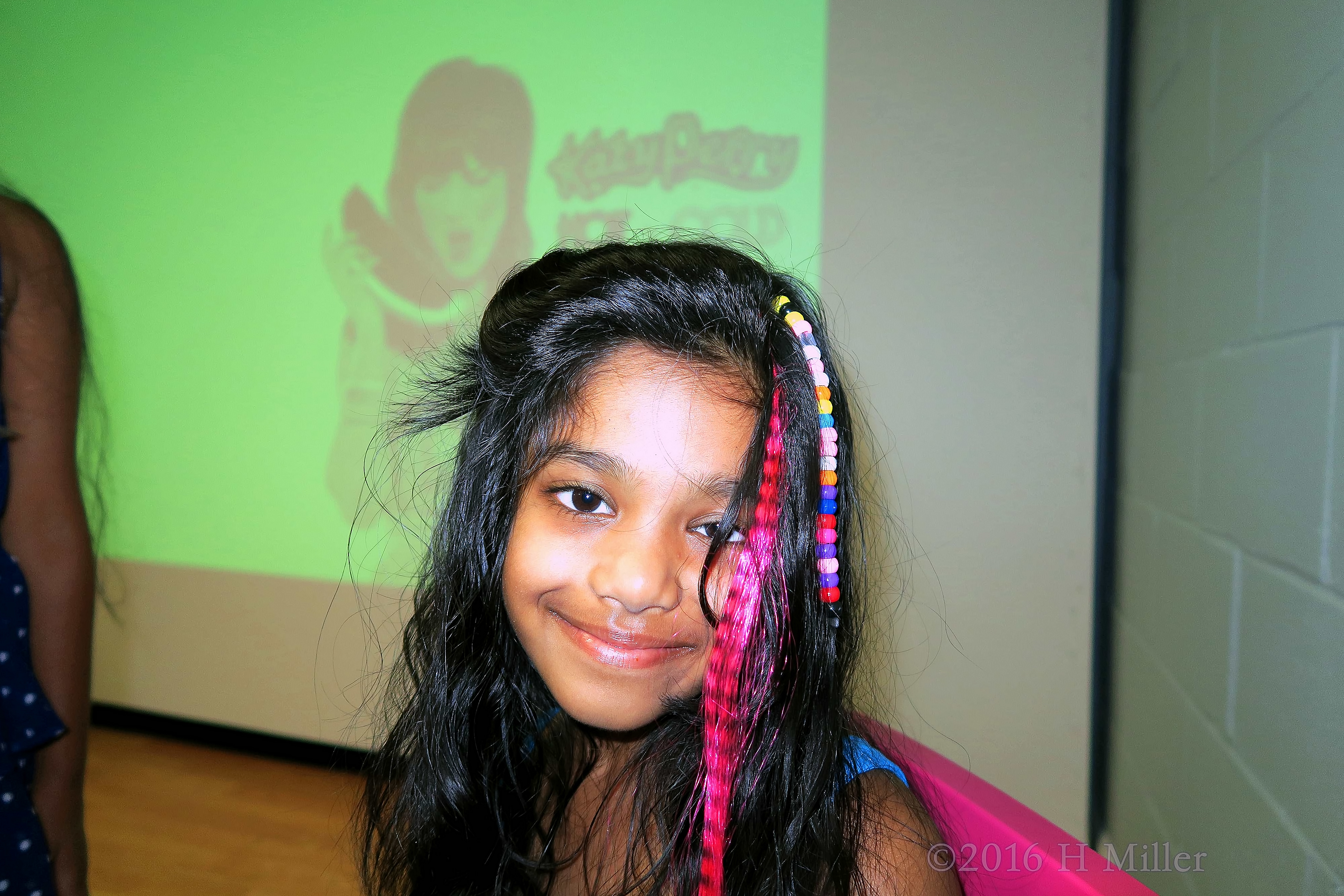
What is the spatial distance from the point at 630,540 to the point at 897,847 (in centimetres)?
33

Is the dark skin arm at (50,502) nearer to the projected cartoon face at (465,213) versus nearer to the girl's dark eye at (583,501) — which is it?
the girl's dark eye at (583,501)

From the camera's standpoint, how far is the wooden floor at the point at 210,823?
1.45 meters

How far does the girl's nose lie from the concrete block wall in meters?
0.55

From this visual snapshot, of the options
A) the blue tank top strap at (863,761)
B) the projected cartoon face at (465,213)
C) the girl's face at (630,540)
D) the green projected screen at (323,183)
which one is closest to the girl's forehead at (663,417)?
the girl's face at (630,540)

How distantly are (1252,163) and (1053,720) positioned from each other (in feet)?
3.35

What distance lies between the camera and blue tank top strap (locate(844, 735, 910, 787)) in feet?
2.13

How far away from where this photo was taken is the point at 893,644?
150 cm

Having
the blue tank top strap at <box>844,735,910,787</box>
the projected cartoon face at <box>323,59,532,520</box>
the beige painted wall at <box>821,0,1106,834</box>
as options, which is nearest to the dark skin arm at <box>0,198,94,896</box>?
the blue tank top strap at <box>844,735,910,787</box>

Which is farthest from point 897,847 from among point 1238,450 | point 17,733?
point 17,733

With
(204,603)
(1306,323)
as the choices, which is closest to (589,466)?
(1306,323)

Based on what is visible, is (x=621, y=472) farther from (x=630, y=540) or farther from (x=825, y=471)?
(x=825, y=471)

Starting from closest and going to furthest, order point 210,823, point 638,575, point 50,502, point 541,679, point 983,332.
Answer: point 638,575, point 50,502, point 541,679, point 983,332, point 210,823

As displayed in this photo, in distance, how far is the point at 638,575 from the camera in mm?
558

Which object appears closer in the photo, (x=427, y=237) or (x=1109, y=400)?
(x=1109, y=400)
